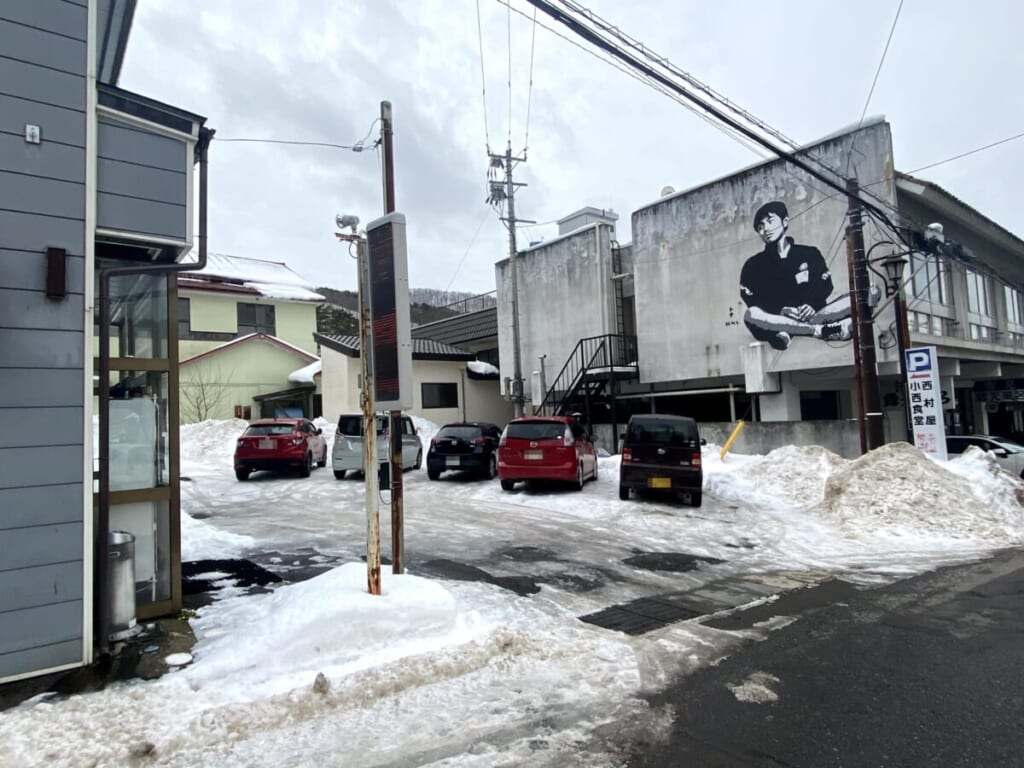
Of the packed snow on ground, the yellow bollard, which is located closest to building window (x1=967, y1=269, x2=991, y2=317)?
the yellow bollard

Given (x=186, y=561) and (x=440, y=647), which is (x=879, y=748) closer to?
(x=440, y=647)

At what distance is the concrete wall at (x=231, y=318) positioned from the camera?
108ft

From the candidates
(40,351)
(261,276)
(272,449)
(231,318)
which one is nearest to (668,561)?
(40,351)

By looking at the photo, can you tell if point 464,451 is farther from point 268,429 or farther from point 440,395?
point 440,395

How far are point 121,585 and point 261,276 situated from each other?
3755 centimetres

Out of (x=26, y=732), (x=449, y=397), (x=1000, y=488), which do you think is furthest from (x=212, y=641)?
(x=449, y=397)

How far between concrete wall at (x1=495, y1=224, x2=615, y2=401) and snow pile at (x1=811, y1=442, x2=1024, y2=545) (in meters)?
12.3

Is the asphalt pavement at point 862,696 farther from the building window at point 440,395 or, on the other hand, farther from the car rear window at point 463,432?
the building window at point 440,395

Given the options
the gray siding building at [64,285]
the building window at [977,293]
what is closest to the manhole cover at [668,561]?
the gray siding building at [64,285]

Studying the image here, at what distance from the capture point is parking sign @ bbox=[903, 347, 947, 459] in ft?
40.9

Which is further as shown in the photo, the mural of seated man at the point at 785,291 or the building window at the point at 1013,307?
the building window at the point at 1013,307

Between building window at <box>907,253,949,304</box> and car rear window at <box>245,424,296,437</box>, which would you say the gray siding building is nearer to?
car rear window at <box>245,424,296,437</box>

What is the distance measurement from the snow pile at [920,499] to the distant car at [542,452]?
A: 4.67m

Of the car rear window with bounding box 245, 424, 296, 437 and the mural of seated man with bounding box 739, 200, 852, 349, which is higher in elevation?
the mural of seated man with bounding box 739, 200, 852, 349
